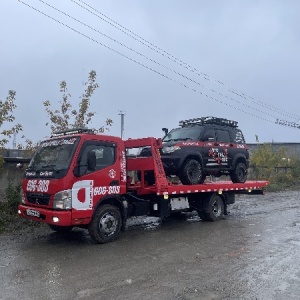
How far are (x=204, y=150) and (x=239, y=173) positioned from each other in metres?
2.29

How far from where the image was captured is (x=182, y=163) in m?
10.2

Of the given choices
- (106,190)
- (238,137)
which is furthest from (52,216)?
(238,137)

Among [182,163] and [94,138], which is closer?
[94,138]

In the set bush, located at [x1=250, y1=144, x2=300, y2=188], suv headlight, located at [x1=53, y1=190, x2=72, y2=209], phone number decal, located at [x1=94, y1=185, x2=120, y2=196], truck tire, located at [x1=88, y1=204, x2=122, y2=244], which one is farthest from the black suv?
bush, located at [x1=250, y1=144, x2=300, y2=188]

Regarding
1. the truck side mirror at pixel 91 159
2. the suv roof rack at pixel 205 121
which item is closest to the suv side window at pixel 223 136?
the suv roof rack at pixel 205 121

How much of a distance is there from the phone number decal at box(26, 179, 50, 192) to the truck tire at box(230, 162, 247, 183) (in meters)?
6.87

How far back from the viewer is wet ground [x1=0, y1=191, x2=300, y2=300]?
5199mm

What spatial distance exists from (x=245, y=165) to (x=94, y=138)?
6.53 meters

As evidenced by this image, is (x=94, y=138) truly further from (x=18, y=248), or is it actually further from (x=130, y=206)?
(x=18, y=248)

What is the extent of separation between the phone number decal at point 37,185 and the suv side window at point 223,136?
607 centimetres

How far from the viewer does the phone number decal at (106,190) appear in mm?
7941

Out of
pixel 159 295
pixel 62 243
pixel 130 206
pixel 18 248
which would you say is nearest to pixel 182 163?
pixel 130 206

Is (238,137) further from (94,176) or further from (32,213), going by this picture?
(32,213)

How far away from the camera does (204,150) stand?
35.8 feet
